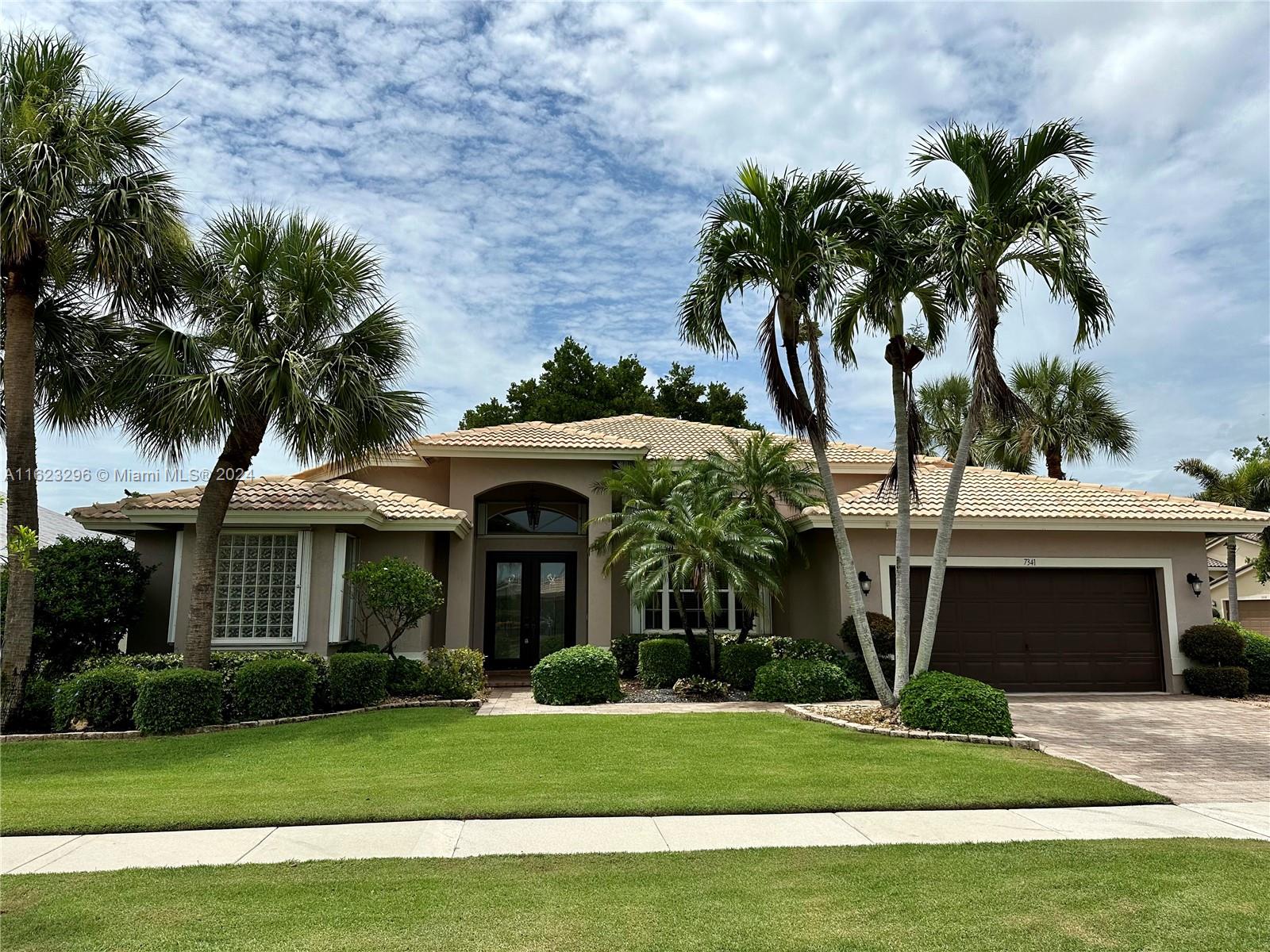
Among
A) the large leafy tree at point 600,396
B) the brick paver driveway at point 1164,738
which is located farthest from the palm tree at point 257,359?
the large leafy tree at point 600,396

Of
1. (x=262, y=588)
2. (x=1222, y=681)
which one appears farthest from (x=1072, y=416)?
(x=262, y=588)

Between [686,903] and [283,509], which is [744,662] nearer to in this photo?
[283,509]

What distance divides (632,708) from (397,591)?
4339mm

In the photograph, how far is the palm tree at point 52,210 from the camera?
10.5 metres

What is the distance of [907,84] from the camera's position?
11.5 m

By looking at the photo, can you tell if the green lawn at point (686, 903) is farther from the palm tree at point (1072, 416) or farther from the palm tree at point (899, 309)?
the palm tree at point (1072, 416)

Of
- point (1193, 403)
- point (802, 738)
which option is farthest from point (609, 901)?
point (1193, 403)

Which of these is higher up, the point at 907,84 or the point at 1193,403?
the point at 907,84

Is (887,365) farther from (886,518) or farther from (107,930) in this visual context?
(107,930)

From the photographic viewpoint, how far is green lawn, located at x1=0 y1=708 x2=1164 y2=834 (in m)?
6.89

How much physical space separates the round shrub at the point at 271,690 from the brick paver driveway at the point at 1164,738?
33.4ft

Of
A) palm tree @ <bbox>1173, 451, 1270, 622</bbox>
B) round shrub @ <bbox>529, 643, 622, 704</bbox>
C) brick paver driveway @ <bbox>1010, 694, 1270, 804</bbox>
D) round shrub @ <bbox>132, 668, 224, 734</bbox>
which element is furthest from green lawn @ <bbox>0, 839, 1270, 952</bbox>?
palm tree @ <bbox>1173, 451, 1270, 622</bbox>

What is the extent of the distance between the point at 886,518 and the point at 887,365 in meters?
3.87

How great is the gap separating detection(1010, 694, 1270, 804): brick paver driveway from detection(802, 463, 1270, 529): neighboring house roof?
332cm
